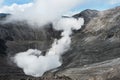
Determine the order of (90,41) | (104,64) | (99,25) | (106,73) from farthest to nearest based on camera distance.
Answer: (99,25)
(90,41)
(104,64)
(106,73)

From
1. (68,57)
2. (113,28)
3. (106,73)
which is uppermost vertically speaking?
(113,28)

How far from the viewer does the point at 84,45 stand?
179 metres

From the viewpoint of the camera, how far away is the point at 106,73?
395 feet

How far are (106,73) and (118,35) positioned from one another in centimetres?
5207

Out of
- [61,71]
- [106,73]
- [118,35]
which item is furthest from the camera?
[118,35]

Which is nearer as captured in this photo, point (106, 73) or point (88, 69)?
point (106, 73)

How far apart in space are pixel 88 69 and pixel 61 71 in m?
14.0

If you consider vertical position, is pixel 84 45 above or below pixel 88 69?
above

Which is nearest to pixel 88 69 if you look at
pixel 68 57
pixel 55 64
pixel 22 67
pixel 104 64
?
pixel 104 64

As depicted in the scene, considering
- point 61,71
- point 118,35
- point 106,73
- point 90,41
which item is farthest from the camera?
point 90,41

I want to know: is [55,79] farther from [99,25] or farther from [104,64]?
[99,25]

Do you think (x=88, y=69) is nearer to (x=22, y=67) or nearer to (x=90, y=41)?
(x=90, y=41)

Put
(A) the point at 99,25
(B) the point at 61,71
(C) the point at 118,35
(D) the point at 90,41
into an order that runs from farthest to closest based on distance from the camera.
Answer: (A) the point at 99,25
(D) the point at 90,41
(C) the point at 118,35
(B) the point at 61,71

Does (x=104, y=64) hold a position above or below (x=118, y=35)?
below
